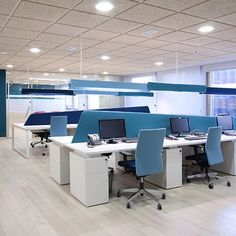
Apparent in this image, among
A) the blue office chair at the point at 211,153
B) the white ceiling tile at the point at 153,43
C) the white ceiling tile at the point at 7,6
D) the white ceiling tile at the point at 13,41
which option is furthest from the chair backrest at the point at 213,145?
the white ceiling tile at the point at 13,41

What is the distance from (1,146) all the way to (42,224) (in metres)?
5.95

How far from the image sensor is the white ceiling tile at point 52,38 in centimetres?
495

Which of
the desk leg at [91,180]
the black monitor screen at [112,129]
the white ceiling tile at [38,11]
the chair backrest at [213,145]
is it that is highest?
the white ceiling tile at [38,11]

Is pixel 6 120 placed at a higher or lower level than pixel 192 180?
higher

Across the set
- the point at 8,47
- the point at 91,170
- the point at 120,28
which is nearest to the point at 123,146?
the point at 91,170

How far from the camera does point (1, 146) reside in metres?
8.30

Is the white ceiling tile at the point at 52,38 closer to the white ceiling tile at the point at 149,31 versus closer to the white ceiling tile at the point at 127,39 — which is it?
the white ceiling tile at the point at 127,39

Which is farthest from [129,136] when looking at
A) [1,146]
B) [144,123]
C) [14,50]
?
[1,146]

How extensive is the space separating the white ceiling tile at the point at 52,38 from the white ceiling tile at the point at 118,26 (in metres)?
0.96

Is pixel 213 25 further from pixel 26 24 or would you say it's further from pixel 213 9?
pixel 26 24

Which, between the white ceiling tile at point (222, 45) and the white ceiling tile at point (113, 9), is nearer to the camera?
the white ceiling tile at point (113, 9)

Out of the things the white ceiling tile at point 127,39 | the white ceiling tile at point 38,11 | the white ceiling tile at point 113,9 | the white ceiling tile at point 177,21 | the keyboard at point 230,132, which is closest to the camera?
the white ceiling tile at point 113,9

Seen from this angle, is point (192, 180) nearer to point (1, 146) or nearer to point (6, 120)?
point (1, 146)

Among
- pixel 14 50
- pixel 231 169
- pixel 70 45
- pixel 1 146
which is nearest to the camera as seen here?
pixel 231 169
